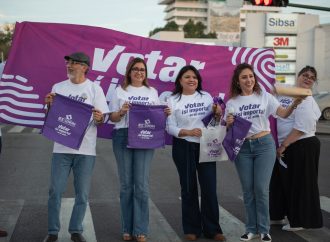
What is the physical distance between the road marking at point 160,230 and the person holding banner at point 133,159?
8.9 inches

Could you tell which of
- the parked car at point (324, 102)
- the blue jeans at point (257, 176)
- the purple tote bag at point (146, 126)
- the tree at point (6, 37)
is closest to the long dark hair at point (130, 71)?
the purple tote bag at point (146, 126)

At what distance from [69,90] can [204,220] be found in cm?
208

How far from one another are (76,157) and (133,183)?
0.72m

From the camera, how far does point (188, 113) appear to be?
6.32 metres

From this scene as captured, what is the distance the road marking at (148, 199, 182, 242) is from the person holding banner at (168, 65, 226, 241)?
206 millimetres

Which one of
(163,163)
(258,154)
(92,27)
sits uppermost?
(92,27)

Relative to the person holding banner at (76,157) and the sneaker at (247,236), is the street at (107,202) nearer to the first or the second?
the sneaker at (247,236)

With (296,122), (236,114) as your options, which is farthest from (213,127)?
(296,122)

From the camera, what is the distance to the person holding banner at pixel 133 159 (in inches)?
→ 245

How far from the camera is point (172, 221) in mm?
7223

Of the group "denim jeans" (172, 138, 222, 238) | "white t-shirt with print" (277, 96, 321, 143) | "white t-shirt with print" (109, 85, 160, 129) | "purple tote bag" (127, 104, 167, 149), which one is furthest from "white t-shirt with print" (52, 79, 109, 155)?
"white t-shirt with print" (277, 96, 321, 143)

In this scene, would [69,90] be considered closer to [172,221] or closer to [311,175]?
[172,221]

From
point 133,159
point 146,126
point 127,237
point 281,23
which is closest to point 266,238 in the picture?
point 127,237

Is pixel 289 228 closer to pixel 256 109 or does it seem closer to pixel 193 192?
pixel 193 192
